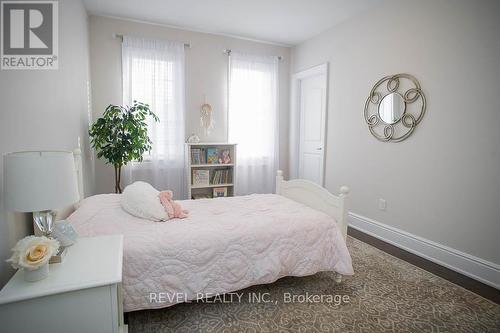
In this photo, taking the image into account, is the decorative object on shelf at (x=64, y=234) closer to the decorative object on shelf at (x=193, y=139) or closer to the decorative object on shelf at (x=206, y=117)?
the decorative object on shelf at (x=193, y=139)

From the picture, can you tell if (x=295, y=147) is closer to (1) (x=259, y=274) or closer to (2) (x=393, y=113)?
(2) (x=393, y=113)

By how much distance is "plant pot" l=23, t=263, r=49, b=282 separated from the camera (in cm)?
106

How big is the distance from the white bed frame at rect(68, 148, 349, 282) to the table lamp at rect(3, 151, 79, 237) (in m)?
1.00

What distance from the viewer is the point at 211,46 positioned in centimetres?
429

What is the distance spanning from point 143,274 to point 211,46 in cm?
366

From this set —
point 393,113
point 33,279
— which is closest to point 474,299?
point 393,113

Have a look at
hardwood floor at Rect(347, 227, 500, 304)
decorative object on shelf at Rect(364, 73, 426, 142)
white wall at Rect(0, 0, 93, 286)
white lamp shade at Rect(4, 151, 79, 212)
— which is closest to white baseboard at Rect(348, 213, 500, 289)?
hardwood floor at Rect(347, 227, 500, 304)

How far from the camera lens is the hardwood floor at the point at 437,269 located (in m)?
2.16

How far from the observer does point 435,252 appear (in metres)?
2.70

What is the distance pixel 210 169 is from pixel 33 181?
3.32 m

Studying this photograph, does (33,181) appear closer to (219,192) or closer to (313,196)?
(313,196)

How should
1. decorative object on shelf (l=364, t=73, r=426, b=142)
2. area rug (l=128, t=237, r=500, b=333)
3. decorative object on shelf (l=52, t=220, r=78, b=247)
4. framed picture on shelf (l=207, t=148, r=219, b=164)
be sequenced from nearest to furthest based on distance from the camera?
decorative object on shelf (l=52, t=220, r=78, b=247) < area rug (l=128, t=237, r=500, b=333) < decorative object on shelf (l=364, t=73, r=426, b=142) < framed picture on shelf (l=207, t=148, r=219, b=164)

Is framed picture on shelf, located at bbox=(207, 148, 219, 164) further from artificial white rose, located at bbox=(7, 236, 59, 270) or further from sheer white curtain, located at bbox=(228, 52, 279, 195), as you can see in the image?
artificial white rose, located at bbox=(7, 236, 59, 270)

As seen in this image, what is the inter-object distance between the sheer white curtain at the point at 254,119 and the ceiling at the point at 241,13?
54 cm
